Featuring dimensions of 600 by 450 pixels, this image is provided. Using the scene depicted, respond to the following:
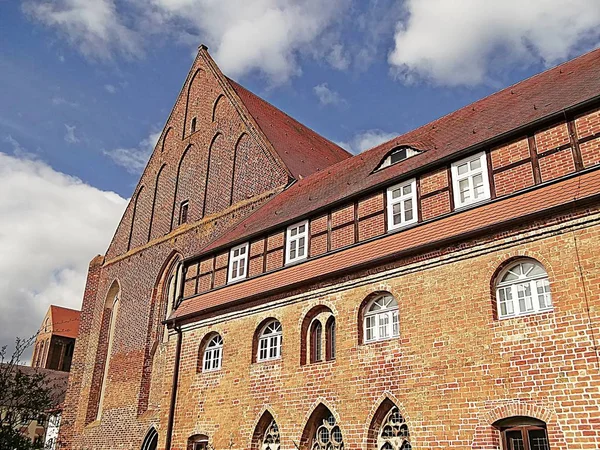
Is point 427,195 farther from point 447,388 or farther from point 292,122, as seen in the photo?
point 292,122

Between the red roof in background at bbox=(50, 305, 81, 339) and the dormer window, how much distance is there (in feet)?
194

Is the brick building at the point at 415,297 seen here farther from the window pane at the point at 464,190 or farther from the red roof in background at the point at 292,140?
the red roof in background at the point at 292,140

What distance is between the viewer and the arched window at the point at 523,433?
31.5ft

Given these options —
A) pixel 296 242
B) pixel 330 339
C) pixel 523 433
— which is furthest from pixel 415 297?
pixel 296 242

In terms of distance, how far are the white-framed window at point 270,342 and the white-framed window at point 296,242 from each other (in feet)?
5.57

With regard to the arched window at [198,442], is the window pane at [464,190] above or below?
above

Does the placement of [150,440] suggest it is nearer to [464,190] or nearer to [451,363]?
[451,363]

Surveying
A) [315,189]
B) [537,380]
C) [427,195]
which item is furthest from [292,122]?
[537,380]

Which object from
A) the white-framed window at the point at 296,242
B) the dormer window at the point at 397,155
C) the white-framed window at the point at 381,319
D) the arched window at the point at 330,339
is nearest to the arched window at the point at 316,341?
the arched window at the point at 330,339

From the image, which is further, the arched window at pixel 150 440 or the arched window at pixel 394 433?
the arched window at pixel 150 440

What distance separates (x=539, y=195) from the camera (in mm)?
10836

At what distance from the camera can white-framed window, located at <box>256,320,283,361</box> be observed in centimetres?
1484

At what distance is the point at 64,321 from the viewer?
227ft

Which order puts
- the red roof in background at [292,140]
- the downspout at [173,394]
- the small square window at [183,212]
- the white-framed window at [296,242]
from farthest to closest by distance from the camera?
the small square window at [183,212] → the red roof in background at [292,140] → the downspout at [173,394] → the white-framed window at [296,242]
